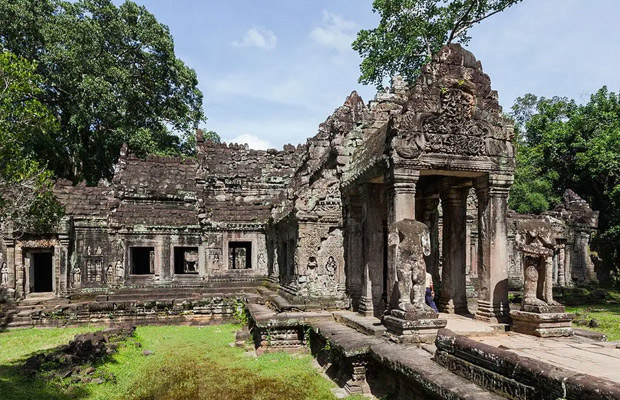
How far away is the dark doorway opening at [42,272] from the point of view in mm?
21469

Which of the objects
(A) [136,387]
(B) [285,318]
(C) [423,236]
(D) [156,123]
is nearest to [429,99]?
(C) [423,236]

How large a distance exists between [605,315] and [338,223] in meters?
10.2

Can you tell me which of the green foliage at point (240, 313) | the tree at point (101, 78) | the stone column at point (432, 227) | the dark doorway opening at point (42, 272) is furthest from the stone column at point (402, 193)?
the tree at point (101, 78)

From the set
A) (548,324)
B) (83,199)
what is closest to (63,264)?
(83,199)

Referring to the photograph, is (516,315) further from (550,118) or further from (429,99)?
(550,118)

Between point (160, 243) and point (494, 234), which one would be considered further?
point (160, 243)

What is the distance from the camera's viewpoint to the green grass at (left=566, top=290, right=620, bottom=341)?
1149 centimetres

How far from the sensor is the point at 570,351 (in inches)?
246

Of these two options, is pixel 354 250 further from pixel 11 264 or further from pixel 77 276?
pixel 11 264

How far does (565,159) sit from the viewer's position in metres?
25.8

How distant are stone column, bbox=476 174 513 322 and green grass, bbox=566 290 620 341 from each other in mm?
4077

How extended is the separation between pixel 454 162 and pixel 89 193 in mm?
16265

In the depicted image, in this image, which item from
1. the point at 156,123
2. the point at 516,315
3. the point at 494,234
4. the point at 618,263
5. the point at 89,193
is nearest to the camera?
the point at 516,315

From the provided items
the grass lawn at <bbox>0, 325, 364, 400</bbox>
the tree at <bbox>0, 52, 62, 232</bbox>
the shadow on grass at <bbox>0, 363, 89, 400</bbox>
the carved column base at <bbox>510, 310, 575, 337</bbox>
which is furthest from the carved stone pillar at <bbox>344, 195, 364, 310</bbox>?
the tree at <bbox>0, 52, 62, 232</bbox>
